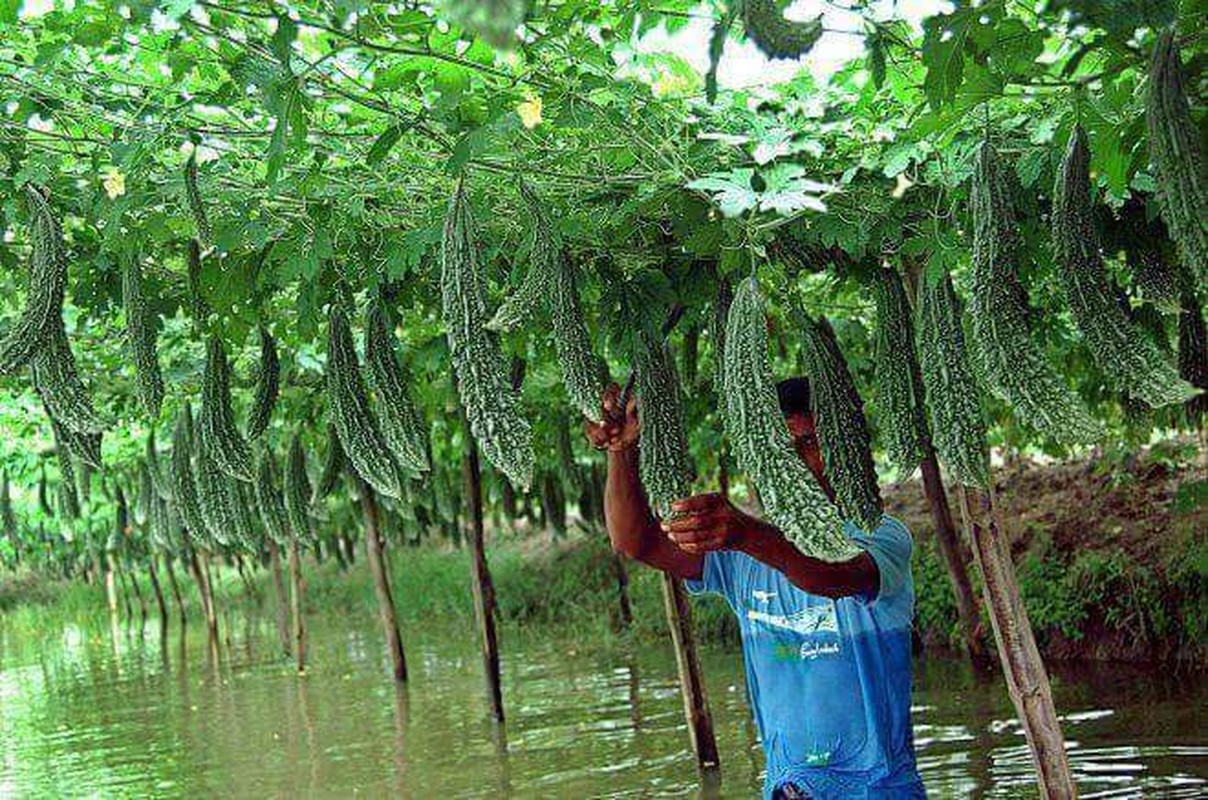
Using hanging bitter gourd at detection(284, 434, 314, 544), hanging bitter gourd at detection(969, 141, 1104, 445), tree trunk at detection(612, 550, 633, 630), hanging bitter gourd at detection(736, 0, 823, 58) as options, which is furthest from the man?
tree trunk at detection(612, 550, 633, 630)

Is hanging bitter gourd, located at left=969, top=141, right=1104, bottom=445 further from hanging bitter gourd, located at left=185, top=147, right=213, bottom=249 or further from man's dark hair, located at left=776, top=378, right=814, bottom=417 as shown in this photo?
hanging bitter gourd, located at left=185, top=147, right=213, bottom=249

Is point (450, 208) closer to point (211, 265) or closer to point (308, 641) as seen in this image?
point (211, 265)

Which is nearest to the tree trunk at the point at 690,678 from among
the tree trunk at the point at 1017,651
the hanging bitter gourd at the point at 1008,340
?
the tree trunk at the point at 1017,651

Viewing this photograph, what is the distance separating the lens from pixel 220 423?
522 cm

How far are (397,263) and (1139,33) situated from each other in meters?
2.50

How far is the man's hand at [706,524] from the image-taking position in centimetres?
393

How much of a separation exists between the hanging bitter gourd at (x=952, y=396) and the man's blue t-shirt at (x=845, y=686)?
2.34 feet

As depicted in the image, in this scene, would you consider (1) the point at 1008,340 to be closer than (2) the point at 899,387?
Yes

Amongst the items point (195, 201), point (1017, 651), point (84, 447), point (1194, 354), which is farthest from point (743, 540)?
point (84, 447)

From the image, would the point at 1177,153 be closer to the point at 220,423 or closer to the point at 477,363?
the point at 477,363

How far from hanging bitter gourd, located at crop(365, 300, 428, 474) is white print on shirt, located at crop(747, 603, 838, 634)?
1224 millimetres

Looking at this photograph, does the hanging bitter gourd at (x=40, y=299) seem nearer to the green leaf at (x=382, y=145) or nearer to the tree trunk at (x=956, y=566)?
the green leaf at (x=382, y=145)

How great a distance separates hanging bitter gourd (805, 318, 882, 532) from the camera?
4051 millimetres

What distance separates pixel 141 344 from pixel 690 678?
4.80 meters
